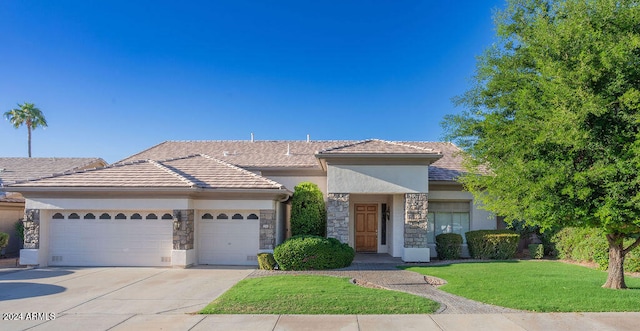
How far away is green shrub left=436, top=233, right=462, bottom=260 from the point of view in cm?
1570

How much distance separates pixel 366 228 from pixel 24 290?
12.5 metres

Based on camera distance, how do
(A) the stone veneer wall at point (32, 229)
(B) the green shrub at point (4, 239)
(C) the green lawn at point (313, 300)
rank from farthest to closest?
(B) the green shrub at point (4, 239) → (A) the stone veneer wall at point (32, 229) → (C) the green lawn at point (313, 300)

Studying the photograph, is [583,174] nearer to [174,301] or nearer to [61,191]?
[174,301]

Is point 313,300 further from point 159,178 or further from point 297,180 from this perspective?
point 297,180

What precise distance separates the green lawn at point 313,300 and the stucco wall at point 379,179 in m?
5.47

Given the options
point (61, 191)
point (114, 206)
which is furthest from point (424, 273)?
point (61, 191)

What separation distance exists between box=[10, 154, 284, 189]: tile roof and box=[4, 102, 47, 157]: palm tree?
30.1 meters

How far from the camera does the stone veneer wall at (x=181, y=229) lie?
1348cm

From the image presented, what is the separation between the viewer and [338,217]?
15.0 metres

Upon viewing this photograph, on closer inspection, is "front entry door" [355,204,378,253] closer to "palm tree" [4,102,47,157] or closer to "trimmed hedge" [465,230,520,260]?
"trimmed hedge" [465,230,520,260]

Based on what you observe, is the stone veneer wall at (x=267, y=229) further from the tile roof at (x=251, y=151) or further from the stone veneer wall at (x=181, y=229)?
the tile roof at (x=251, y=151)

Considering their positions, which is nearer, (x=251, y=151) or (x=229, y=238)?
(x=229, y=238)

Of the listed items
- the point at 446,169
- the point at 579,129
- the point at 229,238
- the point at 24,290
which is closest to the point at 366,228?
the point at 446,169

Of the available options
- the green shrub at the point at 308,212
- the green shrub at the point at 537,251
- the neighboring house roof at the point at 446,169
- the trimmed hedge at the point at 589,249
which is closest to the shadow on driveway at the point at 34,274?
the green shrub at the point at 308,212
